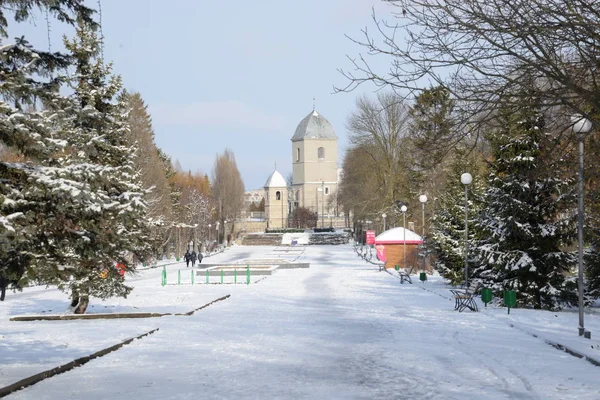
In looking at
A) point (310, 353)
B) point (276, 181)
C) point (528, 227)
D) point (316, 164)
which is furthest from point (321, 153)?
point (310, 353)

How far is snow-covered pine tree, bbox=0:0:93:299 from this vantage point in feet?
34.5

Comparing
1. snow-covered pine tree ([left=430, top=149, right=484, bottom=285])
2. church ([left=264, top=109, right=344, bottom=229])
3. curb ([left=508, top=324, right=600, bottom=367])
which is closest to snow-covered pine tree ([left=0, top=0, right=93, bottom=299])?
curb ([left=508, top=324, right=600, bottom=367])

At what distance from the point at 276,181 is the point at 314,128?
1325cm

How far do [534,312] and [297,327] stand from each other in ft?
28.1

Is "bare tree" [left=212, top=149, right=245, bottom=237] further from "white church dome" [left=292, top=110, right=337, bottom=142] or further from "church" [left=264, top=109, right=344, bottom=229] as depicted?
"white church dome" [left=292, top=110, right=337, bottom=142]

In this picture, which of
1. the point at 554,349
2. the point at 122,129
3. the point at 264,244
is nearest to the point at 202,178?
the point at 264,244

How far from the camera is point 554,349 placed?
1562cm

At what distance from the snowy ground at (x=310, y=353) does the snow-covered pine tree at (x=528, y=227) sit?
1.78 meters

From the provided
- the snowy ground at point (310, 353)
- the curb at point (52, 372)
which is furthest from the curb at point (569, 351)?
the curb at point (52, 372)

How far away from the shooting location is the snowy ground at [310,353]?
11.3 meters

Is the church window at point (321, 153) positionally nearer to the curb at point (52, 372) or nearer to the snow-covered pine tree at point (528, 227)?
the snow-covered pine tree at point (528, 227)

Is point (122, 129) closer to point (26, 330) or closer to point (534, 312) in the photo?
point (26, 330)

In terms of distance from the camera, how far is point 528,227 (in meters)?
26.1

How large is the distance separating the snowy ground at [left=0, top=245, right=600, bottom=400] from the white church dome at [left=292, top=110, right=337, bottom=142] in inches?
5373
